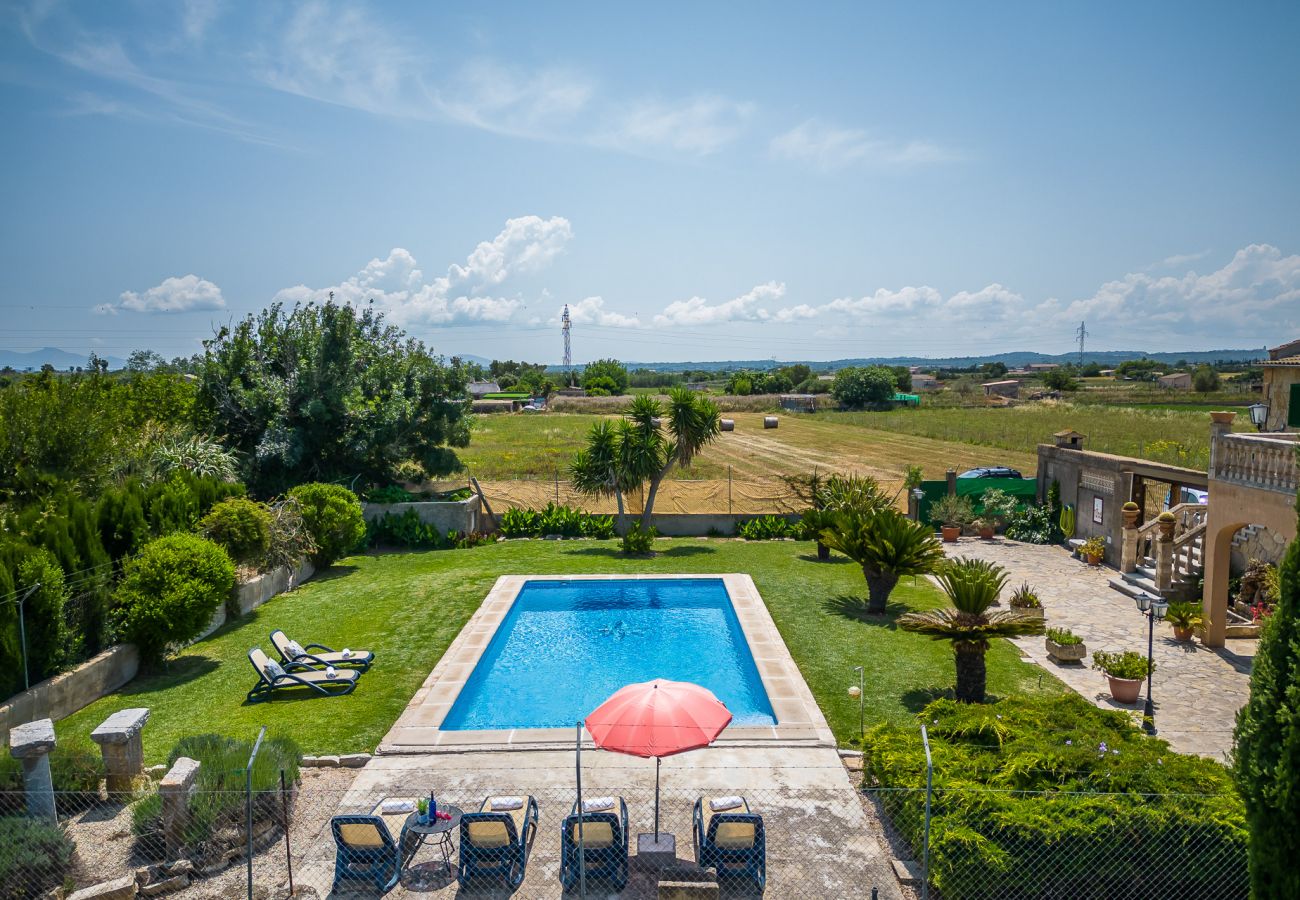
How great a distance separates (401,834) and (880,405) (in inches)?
3421

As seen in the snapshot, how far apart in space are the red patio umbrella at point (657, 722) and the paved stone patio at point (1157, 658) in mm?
5539

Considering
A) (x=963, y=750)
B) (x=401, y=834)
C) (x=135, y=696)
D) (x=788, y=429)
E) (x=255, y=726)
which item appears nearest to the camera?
(x=401, y=834)

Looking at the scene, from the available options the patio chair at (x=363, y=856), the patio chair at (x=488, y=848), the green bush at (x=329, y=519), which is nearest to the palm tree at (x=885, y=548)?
the patio chair at (x=488, y=848)

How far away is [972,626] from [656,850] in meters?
6.00

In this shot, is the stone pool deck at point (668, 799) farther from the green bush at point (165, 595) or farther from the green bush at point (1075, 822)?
the green bush at point (165, 595)

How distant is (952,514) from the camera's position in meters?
25.6

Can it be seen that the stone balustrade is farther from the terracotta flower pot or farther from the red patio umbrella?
the red patio umbrella

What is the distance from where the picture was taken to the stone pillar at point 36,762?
8156mm

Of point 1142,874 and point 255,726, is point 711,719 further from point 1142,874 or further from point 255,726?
point 255,726

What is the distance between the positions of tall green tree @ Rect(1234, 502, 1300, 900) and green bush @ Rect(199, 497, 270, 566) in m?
17.5

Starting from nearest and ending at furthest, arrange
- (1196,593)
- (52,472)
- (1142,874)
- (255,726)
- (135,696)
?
(1142,874), (255,726), (135,696), (1196,593), (52,472)

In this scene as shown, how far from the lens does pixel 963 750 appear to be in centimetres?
911

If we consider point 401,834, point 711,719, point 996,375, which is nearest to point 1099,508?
point 711,719

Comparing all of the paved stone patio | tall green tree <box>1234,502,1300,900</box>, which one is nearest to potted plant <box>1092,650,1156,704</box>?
the paved stone patio
